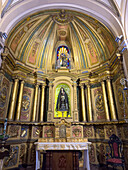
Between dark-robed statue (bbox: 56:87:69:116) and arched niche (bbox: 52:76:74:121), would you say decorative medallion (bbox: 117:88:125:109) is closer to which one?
arched niche (bbox: 52:76:74:121)

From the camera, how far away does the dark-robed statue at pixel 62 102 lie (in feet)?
30.0

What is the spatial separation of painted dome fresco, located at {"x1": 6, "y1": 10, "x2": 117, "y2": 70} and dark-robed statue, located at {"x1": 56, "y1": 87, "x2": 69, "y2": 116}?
8.76 ft

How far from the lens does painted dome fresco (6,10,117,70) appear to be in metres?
8.79

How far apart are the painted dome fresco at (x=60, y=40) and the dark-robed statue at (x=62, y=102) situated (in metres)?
2.67

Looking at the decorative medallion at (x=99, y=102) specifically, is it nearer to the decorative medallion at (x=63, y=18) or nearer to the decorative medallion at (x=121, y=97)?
the decorative medallion at (x=121, y=97)

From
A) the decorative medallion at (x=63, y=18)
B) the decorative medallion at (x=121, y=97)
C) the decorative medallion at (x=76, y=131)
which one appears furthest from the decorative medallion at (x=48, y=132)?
the decorative medallion at (x=63, y=18)

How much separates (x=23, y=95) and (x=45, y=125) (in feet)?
8.74

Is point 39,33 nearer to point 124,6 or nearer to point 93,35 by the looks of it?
point 93,35

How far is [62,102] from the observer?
932 centimetres

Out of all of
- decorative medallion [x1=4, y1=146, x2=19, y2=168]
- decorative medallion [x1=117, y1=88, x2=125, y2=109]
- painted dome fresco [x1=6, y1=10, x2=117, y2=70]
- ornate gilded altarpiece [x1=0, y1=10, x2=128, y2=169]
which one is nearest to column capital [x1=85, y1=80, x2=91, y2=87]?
ornate gilded altarpiece [x1=0, y1=10, x2=128, y2=169]

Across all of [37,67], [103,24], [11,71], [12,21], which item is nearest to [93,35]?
[103,24]

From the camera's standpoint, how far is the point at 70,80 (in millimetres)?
9906

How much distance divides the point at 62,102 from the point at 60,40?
6.24 m

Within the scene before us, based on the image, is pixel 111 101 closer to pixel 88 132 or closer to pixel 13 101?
pixel 88 132
